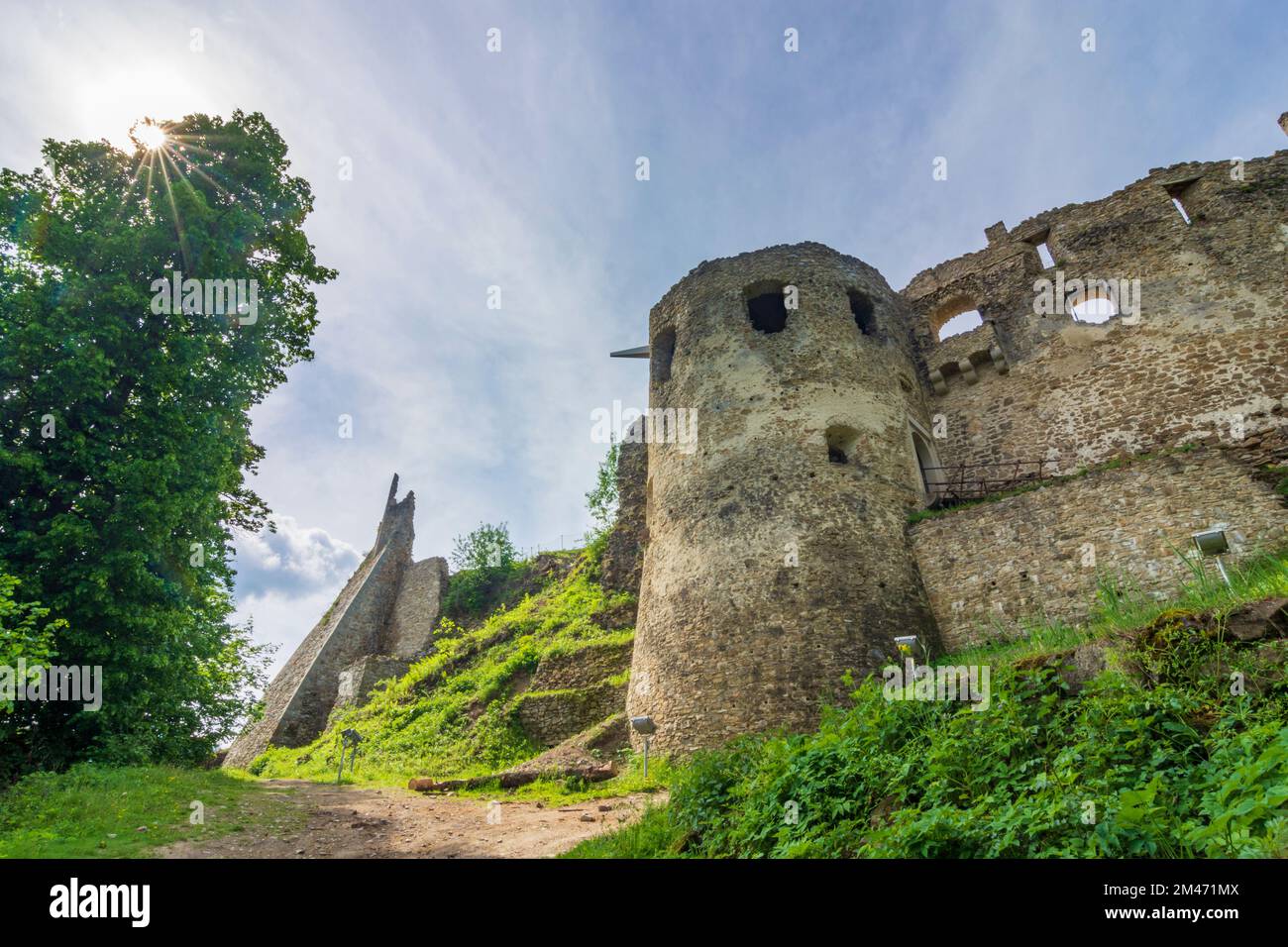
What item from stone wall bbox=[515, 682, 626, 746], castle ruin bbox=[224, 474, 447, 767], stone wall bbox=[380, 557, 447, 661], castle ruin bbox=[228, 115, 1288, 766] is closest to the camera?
castle ruin bbox=[228, 115, 1288, 766]

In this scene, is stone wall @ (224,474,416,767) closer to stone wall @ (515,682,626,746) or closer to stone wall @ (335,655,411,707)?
stone wall @ (335,655,411,707)

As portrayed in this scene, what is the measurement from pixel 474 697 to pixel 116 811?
8769mm

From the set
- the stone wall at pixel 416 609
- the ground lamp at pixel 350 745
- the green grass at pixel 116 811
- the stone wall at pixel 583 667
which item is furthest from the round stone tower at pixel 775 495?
the stone wall at pixel 416 609

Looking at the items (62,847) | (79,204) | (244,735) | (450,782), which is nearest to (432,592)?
(244,735)

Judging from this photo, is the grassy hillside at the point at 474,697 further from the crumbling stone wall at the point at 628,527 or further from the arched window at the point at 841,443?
the arched window at the point at 841,443

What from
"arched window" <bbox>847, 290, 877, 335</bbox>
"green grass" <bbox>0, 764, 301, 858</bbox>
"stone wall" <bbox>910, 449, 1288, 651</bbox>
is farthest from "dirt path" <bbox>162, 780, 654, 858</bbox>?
"arched window" <bbox>847, 290, 877, 335</bbox>

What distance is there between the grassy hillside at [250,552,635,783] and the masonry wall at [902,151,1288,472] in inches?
377

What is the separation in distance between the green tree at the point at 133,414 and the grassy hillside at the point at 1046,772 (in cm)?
787

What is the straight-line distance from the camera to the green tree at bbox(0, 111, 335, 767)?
31.2ft

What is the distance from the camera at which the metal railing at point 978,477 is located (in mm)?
13281

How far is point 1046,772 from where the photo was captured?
4.49 metres

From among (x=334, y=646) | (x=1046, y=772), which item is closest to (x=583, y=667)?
(x=1046, y=772)
